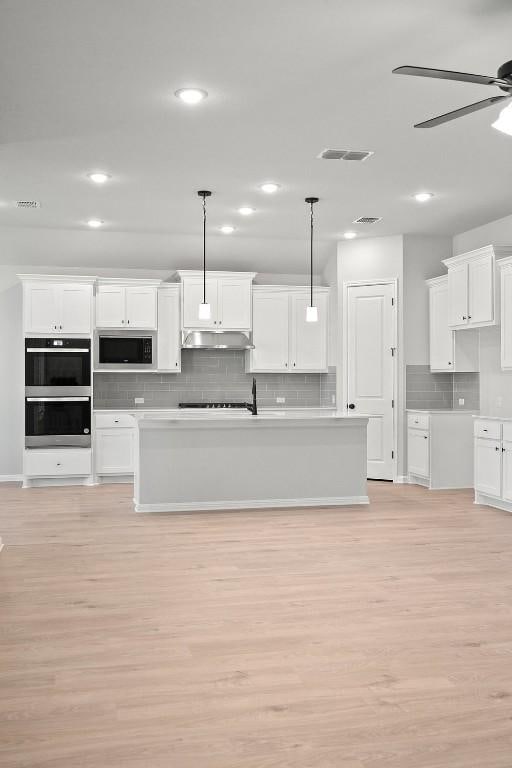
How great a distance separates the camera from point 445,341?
8484mm

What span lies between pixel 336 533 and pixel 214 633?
245 cm

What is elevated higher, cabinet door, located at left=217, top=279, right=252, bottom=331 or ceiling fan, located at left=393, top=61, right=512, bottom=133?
ceiling fan, located at left=393, top=61, right=512, bottom=133

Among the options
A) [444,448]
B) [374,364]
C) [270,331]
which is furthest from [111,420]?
[444,448]

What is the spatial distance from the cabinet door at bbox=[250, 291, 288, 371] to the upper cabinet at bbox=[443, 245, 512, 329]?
2228 mm

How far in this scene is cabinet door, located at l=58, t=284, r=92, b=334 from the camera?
28.1 ft

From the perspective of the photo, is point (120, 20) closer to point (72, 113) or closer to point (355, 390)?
point (72, 113)

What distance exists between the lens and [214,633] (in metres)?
3.57

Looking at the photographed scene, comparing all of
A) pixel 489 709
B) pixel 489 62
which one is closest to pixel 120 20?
pixel 489 62

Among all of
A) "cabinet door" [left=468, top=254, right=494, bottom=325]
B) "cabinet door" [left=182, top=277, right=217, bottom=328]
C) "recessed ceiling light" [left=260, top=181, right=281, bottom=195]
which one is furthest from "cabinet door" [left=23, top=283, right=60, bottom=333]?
"cabinet door" [left=468, top=254, right=494, bottom=325]

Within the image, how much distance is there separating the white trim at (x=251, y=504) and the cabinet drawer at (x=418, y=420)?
1.42 meters

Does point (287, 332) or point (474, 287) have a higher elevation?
point (474, 287)

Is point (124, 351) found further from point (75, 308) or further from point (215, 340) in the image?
point (215, 340)

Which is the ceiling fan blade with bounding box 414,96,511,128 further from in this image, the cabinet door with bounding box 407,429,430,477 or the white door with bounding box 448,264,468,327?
the cabinet door with bounding box 407,429,430,477

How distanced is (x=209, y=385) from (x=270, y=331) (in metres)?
1.06
